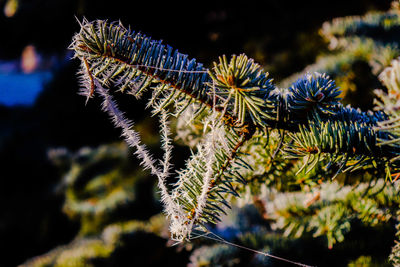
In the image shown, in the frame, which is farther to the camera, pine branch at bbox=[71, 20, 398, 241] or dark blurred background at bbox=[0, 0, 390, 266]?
dark blurred background at bbox=[0, 0, 390, 266]

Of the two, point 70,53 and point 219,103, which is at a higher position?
point 70,53

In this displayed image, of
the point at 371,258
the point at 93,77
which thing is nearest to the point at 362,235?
the point at 371,258

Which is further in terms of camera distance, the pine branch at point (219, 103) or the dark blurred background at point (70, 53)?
the dark blurred background at point (70, 53)

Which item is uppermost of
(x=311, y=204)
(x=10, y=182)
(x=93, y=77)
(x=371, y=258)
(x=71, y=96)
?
(x=71, y=96)

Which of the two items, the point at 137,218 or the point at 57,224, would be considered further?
the point at 57,224

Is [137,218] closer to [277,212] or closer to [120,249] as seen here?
[120,249]

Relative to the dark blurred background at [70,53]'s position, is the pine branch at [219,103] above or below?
below

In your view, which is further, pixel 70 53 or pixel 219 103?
pixel 70 53

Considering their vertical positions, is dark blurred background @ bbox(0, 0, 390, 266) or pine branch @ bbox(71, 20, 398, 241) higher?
dark blurred background @ bbox(0, 0, 390, 266)
